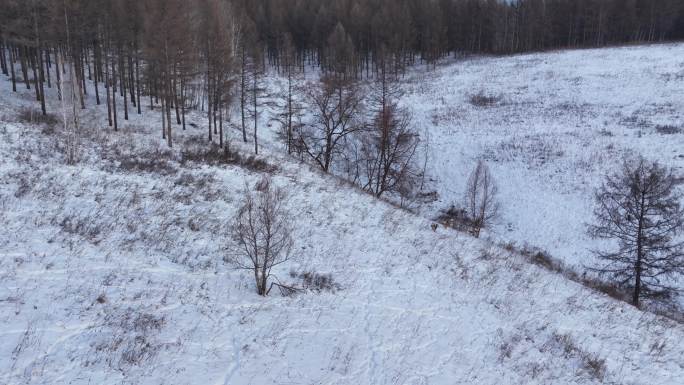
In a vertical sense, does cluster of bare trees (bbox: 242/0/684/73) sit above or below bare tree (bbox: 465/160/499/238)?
above

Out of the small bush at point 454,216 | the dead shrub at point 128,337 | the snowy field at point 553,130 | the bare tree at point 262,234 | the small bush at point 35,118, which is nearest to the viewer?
the dead shrub at point 128,337

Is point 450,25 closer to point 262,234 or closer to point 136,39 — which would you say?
point 136,39

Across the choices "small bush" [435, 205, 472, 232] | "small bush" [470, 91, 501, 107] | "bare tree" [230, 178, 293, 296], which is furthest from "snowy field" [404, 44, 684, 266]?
"bare tree" [230, 178, 293, 296]

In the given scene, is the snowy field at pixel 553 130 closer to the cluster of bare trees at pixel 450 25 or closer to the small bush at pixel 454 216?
the small bush at pixel 454 216

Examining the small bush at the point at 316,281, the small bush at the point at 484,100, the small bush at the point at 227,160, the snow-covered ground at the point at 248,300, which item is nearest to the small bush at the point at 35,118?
the snow-covered ground at the point at 248,300

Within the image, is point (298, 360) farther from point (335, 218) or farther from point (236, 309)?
point (335, 218)

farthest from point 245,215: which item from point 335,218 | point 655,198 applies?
point 655,198

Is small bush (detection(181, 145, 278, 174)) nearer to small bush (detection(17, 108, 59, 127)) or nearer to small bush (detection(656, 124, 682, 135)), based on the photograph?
small bush (detection(17, 108, 59, 127))
